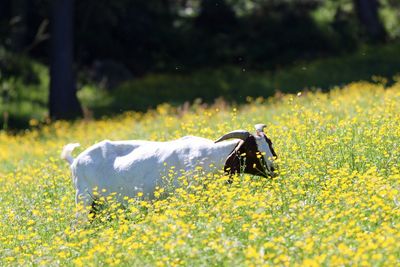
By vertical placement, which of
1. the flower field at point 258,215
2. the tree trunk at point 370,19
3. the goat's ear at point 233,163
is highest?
the tree trunk at point 370,19

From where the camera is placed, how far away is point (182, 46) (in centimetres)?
2980

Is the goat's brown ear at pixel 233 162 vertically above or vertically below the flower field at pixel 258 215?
above

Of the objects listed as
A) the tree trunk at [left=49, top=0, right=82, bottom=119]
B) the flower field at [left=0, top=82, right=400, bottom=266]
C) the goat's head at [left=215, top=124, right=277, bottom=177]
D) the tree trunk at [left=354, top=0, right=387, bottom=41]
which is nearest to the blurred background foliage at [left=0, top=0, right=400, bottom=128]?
the tree trunk at [left=354, top=0, right=387, bottom=41]

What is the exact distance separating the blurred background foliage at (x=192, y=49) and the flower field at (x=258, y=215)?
13065 millimetres

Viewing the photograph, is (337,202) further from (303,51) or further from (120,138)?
(303,51)

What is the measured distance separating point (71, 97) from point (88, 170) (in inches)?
518

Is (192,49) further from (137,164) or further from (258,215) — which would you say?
(258,215)

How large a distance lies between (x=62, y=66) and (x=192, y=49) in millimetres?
7453

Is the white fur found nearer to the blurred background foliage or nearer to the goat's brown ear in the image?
the goat's brown ear

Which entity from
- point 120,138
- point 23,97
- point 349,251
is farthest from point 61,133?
point 349,251

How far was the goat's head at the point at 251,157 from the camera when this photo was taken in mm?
9250

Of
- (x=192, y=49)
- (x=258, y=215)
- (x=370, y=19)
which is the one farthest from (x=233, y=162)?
(x=370, y=19)

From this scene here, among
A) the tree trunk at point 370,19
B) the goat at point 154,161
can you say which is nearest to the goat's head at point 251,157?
the goat at point 154,161

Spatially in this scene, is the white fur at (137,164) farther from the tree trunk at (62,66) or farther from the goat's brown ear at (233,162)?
the tree trunk at (62,66)
